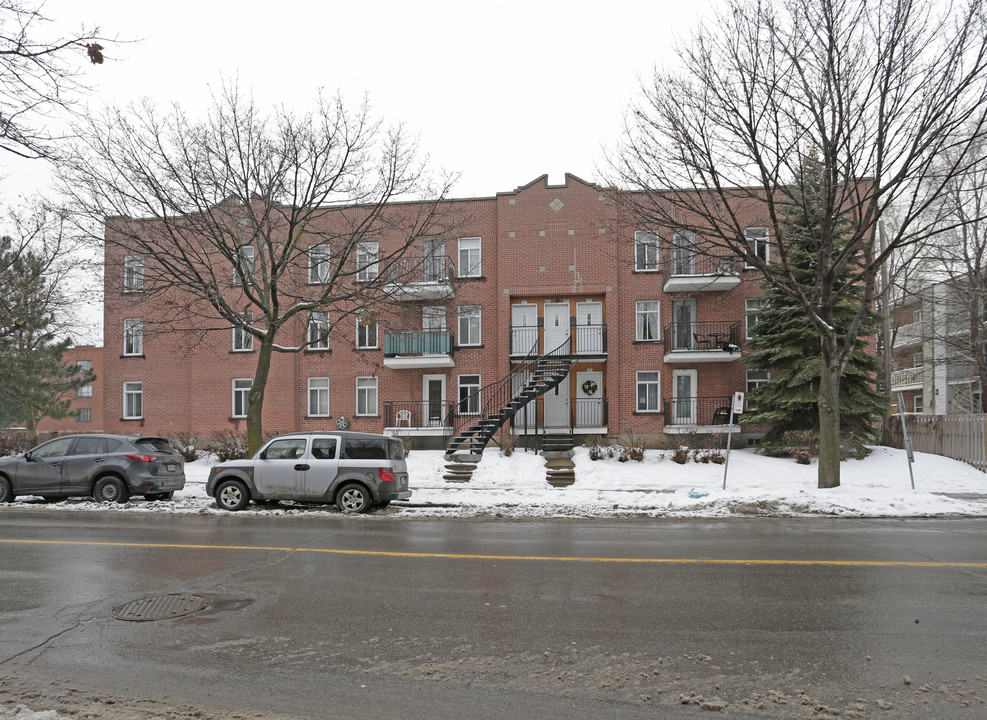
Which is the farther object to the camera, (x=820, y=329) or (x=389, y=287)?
(x=389, y=287)

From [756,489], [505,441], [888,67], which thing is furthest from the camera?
[505,441]

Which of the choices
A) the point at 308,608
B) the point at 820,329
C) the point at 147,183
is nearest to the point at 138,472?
the point at 147,183

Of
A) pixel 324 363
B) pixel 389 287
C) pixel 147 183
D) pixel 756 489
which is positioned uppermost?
pixel 147 183

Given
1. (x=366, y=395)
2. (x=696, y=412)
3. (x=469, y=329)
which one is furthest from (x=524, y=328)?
(x=696, y=412)

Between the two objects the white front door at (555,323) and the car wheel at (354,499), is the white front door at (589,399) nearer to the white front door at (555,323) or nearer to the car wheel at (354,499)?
the white front door at (555,323)

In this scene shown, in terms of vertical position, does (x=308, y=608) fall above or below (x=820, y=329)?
below

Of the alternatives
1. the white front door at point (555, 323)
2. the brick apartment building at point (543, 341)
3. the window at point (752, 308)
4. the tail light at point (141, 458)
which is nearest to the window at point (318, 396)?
the brick apartment building at point (543, 341)

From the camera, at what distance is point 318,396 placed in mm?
27141

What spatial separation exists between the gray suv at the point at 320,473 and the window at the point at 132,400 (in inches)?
629

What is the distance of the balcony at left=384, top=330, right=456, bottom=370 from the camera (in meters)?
25.2

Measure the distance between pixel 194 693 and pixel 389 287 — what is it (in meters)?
16.3

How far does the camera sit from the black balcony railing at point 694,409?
24609 millimetres

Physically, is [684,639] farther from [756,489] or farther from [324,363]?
[324,363]

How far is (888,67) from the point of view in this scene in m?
13.1
